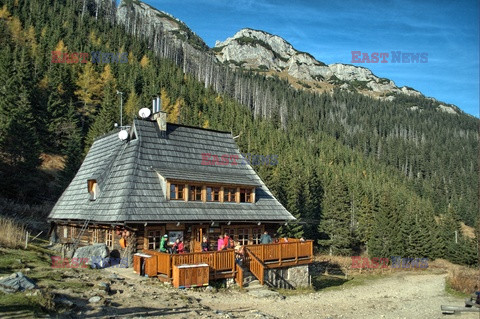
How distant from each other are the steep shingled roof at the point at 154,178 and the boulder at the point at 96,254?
150 cm

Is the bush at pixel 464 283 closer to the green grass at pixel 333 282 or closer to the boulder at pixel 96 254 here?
the green grass at pixel 333 282

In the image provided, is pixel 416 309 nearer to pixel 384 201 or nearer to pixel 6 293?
pixel 6 293

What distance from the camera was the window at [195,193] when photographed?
885 inches

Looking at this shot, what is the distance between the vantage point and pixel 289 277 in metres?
22.6

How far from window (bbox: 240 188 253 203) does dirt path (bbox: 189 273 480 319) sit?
736 cm

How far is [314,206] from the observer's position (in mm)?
57031

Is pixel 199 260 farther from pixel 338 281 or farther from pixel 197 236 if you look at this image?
pixel 338 281

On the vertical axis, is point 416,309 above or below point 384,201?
below

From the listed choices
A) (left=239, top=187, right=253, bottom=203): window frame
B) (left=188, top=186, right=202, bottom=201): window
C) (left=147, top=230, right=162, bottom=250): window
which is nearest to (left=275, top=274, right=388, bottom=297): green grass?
(left=239, top=187, right=253, bottom=203): window frame

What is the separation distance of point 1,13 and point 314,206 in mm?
80064

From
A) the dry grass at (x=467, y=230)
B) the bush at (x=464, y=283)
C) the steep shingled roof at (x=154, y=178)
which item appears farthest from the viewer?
the dry grass at (x=467, y=230)

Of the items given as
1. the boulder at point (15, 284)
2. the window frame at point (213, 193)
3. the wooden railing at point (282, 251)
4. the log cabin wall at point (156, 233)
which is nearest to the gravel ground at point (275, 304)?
the boulder at point (15, 284)

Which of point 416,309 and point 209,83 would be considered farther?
point 209,83

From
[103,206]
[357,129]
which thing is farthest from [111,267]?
[357,129]
